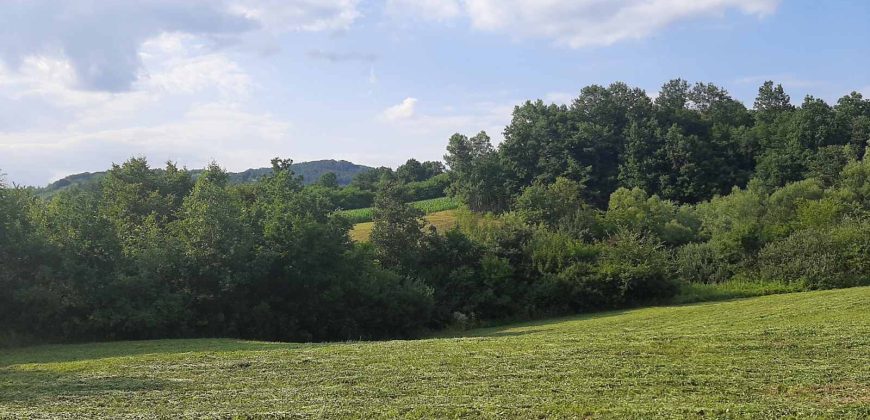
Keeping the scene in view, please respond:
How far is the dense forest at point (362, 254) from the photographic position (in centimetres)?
2486

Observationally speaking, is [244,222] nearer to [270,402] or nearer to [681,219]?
[270,402]

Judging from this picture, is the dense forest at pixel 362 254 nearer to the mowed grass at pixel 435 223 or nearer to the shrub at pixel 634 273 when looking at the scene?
the shrub at pixel 634 273

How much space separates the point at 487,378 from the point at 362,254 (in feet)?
74.2

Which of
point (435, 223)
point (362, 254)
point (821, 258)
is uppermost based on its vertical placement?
point (435, 223)

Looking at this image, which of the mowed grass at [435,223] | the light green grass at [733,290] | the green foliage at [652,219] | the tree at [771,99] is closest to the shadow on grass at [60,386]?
the light green grass at [733,290]

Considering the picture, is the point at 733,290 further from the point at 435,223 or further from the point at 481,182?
the point at 481,182

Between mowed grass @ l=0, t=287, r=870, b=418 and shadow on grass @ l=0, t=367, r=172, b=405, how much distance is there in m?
0.04

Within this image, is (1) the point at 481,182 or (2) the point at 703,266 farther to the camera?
(1) the point at 481,182

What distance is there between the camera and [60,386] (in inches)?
496

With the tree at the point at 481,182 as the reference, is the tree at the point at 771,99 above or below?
above

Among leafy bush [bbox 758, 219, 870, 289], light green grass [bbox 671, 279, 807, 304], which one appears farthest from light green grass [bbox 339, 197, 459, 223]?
leafy bush [bbox 758, 219, 870, 289]

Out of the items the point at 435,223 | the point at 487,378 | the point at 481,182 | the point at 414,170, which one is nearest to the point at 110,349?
the point at 487,378

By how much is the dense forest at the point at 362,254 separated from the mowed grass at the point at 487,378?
6823mm

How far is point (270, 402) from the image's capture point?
10.8 meters
